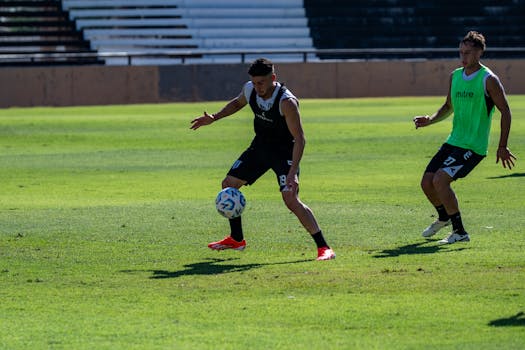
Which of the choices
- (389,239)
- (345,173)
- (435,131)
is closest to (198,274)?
(389,239)

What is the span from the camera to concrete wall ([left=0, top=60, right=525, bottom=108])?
3588cm

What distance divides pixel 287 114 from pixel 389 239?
1.82 metres

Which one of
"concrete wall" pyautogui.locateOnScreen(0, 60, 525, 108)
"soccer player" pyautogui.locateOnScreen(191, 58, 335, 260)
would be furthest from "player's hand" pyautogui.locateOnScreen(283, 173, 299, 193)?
"concrete wall" pyautogui.locateOnScreen(0, 60, 525, 108)

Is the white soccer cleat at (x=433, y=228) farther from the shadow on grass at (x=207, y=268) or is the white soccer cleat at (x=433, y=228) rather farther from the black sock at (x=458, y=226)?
the shadow on grass at (x=207, y=268)

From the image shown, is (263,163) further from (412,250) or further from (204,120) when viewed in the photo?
(412,250)

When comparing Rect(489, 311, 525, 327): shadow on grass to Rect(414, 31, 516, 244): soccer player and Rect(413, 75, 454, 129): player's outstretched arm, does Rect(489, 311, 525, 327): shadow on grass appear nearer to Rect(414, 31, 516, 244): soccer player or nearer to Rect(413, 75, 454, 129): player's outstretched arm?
Rect(414, 31, 516, 244): soccer player

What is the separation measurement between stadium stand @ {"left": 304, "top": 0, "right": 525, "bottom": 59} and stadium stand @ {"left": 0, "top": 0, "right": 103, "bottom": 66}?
8722mm

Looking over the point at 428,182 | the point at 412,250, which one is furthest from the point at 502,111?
the point at 412,250

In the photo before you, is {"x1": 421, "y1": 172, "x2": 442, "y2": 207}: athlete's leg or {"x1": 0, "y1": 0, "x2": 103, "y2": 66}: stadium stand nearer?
{"x1": 421, "y1": 172, "x2": 442, "y2": 207}: athlete's leg

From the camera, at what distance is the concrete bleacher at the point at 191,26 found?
4344 cm

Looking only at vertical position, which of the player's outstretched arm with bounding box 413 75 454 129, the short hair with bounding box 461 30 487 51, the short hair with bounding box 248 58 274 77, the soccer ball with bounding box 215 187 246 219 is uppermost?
the short hair with bounding box 461 30 487 51

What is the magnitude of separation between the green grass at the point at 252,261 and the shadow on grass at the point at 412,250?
0.06 ft

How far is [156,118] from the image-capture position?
30.5m

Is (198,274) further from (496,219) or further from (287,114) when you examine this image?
(496,219)
